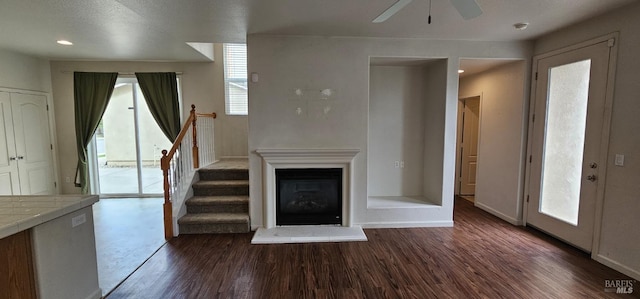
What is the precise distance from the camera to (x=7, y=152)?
14.3 ft

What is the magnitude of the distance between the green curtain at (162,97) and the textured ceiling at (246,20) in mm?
987

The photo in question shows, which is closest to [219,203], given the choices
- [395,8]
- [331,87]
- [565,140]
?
[331,87]

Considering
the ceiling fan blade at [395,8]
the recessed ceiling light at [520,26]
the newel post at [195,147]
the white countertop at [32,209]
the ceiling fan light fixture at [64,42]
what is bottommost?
the white countertop at [32,209]

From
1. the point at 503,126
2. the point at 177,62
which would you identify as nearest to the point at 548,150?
the point at 503,126

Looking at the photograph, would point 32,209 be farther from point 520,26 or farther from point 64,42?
point 520,26

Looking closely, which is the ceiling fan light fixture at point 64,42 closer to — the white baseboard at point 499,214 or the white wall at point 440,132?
the white wall at point 440,132

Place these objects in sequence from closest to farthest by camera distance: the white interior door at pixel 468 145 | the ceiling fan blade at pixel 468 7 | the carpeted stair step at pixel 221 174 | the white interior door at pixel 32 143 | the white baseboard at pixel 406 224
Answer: the ceiling fan blade at pixel 468 7, the white baseboard at pixel 406 224, the carpeted stair step at pixel 221 174, the white interior door at pixel 32 143, the white interior door at pixel 468 145

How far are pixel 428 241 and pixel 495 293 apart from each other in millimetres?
1084

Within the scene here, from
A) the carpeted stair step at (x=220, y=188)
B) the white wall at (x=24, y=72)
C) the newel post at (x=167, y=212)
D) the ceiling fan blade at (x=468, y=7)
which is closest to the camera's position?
the ceiling fan blade at (x=468, y=7)

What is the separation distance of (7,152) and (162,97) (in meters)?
2.44

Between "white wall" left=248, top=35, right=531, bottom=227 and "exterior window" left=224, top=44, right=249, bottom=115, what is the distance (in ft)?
5.98

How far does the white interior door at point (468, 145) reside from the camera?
17.6ft

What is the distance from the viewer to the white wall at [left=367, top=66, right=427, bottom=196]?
4273mm

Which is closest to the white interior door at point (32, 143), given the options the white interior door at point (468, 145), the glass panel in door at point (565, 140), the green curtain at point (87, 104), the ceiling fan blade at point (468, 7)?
the green curtain at point (87, 104)
